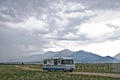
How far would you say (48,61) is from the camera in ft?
246

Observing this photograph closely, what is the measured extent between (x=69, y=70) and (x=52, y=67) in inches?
193

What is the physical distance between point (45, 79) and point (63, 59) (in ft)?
103

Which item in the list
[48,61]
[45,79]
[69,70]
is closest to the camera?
[45,79]

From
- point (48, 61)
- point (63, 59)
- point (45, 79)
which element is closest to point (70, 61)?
point (63, 59)

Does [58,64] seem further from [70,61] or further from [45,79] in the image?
[45,79]

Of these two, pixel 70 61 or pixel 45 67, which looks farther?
pixel 45 67

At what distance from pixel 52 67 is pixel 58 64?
93.1 inches

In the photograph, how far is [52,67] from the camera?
2867 inches

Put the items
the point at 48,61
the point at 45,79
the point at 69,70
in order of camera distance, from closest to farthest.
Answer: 1. the point at 45,79
2. the point at 69,70
3. the point at 48,61

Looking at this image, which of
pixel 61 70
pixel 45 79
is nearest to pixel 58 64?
pixel 61 70

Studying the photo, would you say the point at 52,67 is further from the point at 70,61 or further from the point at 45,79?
the point at 45,79

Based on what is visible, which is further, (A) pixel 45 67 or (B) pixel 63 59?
(A) pixel 45 67

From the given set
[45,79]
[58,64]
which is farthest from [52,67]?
[45,79]

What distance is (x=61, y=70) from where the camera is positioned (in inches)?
2773
